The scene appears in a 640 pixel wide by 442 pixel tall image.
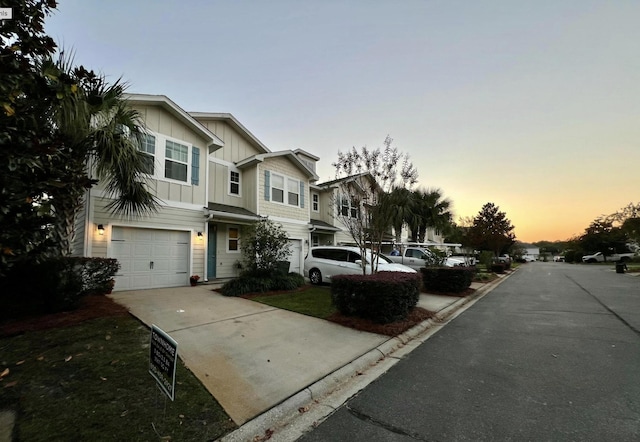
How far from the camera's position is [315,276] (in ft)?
44.9

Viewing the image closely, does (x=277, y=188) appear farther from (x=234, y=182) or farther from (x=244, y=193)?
(x=234, y=182)

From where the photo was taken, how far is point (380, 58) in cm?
1131

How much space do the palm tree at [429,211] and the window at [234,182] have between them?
15246 millimetres

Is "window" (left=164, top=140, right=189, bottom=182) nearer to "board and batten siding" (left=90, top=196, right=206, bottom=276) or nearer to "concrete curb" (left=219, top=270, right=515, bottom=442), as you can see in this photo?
"board and batten siding" (left=90, top=196, right=206, bottom=276)

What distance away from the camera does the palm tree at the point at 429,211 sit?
80.9 feet

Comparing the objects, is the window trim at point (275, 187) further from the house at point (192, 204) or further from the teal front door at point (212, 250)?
the teal front door at point (212, 250)

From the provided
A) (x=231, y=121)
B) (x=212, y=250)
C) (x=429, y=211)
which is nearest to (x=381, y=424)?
(x=212, y=250)

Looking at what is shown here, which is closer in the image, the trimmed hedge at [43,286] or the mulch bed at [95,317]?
the mulch bed at [95,317]

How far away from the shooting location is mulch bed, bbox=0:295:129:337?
5.32m

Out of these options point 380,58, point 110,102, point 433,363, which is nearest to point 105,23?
point 110,102

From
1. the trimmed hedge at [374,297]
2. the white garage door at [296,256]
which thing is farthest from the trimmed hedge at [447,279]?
the white garage door at [296,256]

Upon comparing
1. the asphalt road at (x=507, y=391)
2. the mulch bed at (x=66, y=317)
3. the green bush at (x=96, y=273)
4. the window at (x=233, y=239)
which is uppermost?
the window at (x=233, y=239)

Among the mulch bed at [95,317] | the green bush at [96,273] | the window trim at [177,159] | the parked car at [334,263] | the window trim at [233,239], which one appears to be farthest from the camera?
the window trim at [233,239]

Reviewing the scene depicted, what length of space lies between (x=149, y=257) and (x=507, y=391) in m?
11.2
